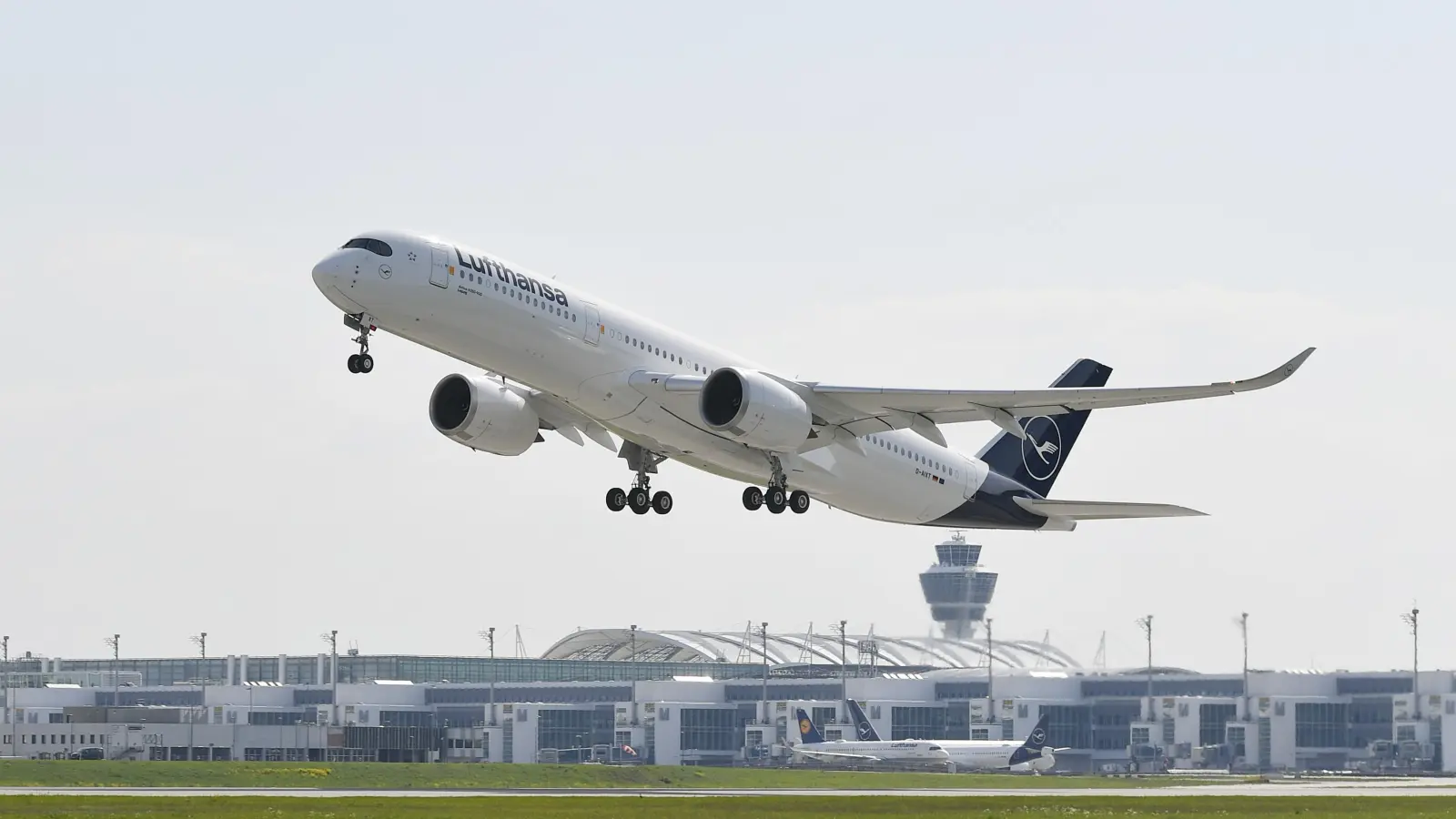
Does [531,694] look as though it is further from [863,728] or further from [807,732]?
[863,728]

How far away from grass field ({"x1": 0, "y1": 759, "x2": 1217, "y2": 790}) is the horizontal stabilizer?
26420 millimetres

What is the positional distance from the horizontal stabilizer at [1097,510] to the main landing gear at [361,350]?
23.3 metres

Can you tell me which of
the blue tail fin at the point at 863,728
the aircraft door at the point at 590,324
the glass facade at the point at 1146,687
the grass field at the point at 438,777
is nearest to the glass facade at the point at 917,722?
the blue tail fin at the point at 863,728

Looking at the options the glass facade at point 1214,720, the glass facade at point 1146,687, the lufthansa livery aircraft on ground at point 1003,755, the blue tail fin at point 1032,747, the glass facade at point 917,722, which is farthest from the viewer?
the glass facade at point 1146,687

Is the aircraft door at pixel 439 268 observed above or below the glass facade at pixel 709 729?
above

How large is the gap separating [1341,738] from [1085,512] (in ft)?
242

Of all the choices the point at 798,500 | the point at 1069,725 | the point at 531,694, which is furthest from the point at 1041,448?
the point at 531,694

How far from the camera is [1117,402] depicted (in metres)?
48.6

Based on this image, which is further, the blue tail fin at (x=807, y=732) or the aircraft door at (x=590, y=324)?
the blue tail fin at (x=807, y=732)

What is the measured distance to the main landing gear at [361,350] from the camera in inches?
1777

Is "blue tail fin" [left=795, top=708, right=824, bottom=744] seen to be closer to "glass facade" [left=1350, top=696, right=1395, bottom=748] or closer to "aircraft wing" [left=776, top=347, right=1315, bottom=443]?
"glass facade" [left=1350, top=696, right=1395, bottom=748]
